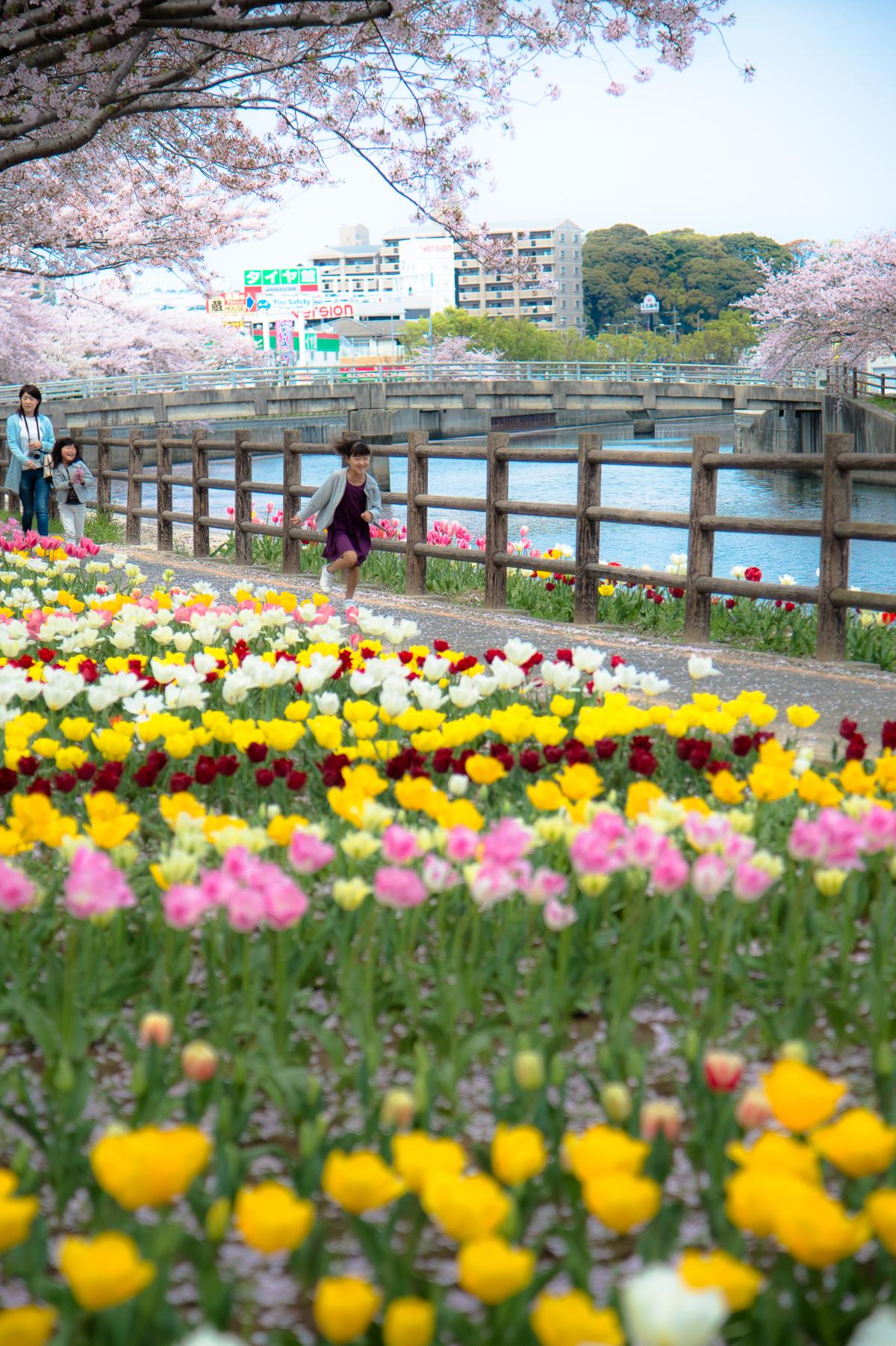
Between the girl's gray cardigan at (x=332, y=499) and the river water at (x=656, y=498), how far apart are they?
2386mm

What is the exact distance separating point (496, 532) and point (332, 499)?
1244 mm

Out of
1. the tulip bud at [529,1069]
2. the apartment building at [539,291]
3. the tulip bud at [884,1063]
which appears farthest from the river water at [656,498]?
the apartment building at [539,291]

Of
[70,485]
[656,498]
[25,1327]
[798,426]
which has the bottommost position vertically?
[656,498]

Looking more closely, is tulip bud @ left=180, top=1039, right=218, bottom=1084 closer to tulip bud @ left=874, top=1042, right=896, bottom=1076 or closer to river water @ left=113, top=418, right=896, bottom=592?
tulip bud @ left=874, top=1042, right=896, bottom=1076

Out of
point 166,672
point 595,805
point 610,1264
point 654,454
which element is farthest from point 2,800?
point 654,454

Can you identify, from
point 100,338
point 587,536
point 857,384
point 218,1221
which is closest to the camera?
point 218,1221

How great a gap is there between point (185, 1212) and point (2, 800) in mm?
2337

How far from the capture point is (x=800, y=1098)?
1.41 m

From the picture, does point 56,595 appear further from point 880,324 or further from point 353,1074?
point 880,324

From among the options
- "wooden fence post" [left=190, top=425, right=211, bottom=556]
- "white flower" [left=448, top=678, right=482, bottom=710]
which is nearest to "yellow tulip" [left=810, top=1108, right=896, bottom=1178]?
"white flower" [left=448, top=678, right=482, bottom=710]

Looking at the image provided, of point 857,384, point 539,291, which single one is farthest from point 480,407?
point 539,291

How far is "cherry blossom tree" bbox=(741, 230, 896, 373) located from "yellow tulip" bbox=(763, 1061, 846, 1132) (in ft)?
152

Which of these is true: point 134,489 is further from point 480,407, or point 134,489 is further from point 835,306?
point 480,407

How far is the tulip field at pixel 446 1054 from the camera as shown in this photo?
4.25 feet
